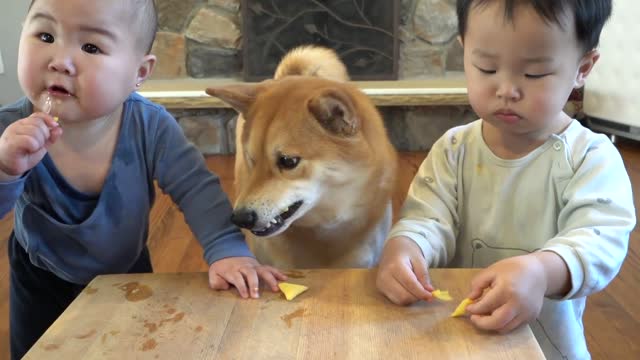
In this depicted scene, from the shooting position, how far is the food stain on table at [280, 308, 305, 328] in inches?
27.1

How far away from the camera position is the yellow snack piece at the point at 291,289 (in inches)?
29.4

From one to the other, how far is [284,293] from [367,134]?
43 centimetres

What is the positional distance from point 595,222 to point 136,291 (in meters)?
0.60

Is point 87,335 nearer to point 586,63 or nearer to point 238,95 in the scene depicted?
point 238,95

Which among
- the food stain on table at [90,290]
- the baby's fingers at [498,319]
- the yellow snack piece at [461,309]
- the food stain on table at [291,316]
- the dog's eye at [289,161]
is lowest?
the food stain on table at [90,290]

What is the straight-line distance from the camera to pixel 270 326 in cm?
68

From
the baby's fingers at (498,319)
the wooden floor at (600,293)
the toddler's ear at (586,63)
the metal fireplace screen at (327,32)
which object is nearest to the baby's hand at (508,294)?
the baby's fingers at (498,319)

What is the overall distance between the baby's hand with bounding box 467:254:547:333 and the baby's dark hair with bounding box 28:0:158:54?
0.59 m

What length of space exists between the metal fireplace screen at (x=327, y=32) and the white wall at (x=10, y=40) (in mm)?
1133

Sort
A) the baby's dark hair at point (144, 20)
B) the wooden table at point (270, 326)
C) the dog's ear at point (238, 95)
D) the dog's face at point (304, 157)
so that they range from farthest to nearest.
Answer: the dog's ear at point (238, 95), the dog's face at point (304, 157), the baby's dark hair at point (144, 20), the wooden table at point (270, 326)

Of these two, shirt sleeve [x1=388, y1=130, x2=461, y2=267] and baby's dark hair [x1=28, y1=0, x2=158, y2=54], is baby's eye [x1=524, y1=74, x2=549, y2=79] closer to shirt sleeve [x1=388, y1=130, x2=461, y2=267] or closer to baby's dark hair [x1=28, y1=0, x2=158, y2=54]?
shirt sleeve [x1=388, y1=130, x2=461, y2=267]

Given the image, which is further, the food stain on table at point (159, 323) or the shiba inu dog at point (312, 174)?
the shiba inu dog at point (312, 174)

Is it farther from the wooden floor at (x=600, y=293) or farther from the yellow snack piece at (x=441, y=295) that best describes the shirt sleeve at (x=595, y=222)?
the wooden floor at (x=600, y=293)

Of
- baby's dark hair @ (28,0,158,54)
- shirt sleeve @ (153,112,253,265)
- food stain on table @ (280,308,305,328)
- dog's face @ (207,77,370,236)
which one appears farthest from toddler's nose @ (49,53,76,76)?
food stain on table @ (280,308,305,328)
